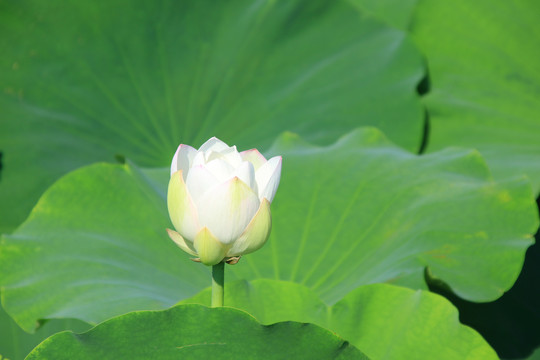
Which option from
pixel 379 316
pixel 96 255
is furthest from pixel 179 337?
pixel 96 255

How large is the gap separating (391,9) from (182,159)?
1.43 m

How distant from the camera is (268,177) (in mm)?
685

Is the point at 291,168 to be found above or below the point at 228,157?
below

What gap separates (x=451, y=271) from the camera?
108 centimetres

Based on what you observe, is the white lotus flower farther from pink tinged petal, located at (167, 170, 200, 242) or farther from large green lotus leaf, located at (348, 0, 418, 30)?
large green lotus leaf, located at (348, 0, 418, 30)

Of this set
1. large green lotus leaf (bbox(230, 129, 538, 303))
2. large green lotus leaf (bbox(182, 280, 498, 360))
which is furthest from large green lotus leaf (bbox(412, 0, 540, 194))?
large green lotus leaf (bbox(182, 280, 498, 360))

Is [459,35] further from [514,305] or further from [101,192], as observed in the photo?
[101,192]

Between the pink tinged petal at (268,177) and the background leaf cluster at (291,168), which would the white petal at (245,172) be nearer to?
the pink tinged petal at (268,177)

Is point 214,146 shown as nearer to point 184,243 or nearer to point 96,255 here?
point 184,243

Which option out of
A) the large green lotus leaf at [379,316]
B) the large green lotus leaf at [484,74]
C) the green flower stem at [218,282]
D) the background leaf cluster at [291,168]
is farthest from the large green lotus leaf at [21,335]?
the large green lotus leaf at [484,74]

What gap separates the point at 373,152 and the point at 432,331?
54 cm

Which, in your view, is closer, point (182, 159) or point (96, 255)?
point (182, 159)

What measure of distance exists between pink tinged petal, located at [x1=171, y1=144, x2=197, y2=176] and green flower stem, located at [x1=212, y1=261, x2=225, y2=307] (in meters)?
0.11

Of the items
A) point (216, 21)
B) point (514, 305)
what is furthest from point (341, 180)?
point (216, 21)
